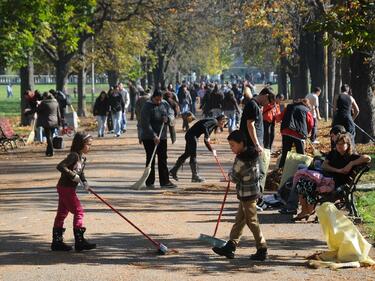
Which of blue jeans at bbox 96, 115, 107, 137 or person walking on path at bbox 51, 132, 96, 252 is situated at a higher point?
person walking on path at bbox 51, 132, 96, 252

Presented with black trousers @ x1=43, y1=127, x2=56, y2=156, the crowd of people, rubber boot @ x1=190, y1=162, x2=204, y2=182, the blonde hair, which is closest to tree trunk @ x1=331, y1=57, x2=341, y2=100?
black trousers @ x1=43, y1=127, x2=56, y2=156

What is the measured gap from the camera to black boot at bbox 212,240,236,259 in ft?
31.2

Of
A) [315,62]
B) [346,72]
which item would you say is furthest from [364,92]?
[315,62]

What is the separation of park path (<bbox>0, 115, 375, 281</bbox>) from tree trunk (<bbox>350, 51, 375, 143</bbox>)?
8.04 meters

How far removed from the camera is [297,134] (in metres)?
16.2

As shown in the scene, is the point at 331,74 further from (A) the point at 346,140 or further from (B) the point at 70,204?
(B) the point at 70,204

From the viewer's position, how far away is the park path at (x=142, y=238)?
349 inches

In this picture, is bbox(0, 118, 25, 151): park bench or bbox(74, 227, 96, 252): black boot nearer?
bbox(74, 227, 96, 252): black boot

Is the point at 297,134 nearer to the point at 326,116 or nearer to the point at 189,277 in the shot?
the point at 189,277

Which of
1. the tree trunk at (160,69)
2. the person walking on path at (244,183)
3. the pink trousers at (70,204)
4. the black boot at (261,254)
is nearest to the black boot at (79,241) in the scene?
the pink trousers at (70,204)

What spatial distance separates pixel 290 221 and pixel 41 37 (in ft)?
73.8

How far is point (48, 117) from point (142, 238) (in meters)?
13.4

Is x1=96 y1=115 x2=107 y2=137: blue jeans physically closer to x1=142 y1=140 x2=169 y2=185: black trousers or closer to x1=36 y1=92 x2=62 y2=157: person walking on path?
x1=36 y1=92 x2=62 y2=157: person walking on path

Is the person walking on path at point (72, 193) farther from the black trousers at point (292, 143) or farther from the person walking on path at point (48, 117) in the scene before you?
the person walking on path at point (48, 117)
